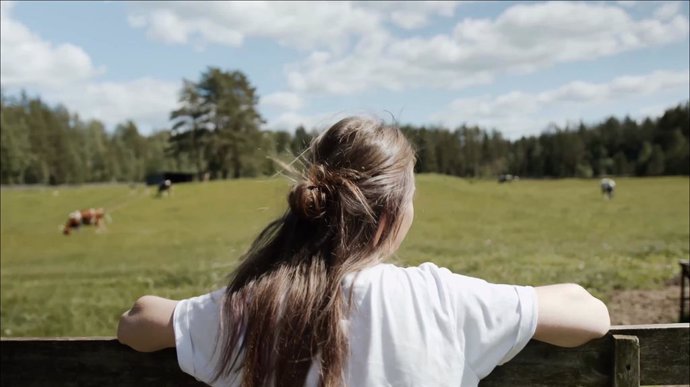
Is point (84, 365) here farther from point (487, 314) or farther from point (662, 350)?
point (662, 350)

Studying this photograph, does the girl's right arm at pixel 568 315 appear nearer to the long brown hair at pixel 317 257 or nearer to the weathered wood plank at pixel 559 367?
the weathered wood plank at pixel 559 367

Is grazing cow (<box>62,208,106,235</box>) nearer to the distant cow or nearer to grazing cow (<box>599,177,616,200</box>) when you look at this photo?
the distant cow

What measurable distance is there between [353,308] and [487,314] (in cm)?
35

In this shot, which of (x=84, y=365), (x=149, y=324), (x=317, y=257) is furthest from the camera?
(x=84, y=365)

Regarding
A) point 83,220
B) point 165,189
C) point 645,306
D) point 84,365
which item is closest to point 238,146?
point 165,189

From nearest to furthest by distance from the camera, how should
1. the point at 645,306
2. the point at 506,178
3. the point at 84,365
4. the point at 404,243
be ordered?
1. the point at 84,365
2. the point at 645,306
3. the point at 404,243
4. the point at 506,178

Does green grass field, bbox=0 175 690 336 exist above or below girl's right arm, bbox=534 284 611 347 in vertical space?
below

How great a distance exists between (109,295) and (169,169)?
8269 cm

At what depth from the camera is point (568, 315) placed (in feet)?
5.45

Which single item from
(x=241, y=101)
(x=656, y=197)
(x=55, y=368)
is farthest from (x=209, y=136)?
(x=55, y=368)

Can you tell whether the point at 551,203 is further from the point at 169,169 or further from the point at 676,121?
the point at 169,169

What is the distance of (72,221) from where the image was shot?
103 feet

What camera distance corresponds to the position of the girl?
1.53 metres

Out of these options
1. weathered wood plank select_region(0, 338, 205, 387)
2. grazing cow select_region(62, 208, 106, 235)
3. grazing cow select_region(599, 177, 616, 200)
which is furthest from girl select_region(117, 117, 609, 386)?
grazing cow select_region(62, 208, 106, 235)
